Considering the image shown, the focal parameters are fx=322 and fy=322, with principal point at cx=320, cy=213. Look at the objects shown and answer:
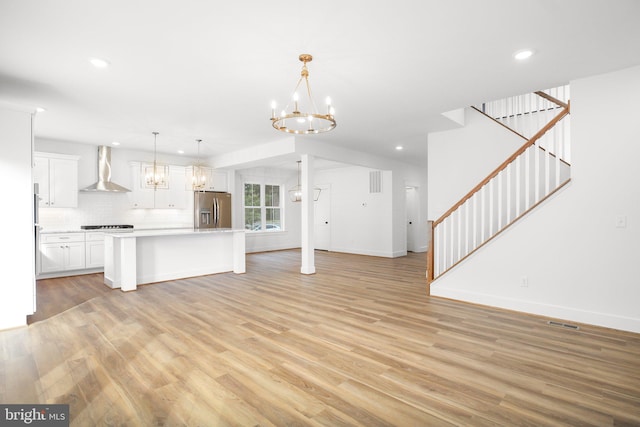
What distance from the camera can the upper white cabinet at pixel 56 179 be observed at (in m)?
6.37

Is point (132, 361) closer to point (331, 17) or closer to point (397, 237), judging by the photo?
point (331, 17)

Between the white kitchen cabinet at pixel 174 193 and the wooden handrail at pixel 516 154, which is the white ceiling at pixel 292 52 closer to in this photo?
the wooden handrail at pixel 516 154

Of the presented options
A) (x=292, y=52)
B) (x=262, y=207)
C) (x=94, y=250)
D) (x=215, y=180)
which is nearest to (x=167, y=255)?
(x=94, y=250)

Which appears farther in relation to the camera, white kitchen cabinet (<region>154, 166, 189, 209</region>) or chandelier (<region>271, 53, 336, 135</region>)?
white kitchen cabinet (<region>154, 166, 189, 209</region>)

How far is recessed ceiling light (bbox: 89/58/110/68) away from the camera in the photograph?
327 cm

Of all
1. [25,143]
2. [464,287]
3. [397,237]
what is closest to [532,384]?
[464,287]

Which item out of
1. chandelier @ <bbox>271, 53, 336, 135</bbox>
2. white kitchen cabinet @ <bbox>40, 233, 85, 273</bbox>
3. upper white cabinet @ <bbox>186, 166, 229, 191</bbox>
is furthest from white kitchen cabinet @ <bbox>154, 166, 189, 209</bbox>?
chandelier @ <bbox>271, 53, 336, 135</bbox>

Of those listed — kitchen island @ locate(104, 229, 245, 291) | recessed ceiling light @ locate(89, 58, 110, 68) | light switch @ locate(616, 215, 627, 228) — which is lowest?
kitchen island @ locate(104, 229, 245, 291)

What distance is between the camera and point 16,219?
364 centimetres

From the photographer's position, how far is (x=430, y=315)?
3.96m

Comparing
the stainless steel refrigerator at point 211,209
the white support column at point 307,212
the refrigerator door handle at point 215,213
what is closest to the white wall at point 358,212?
the white support column at point 307,212

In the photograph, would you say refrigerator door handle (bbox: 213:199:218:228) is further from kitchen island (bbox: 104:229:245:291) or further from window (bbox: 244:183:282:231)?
kitchen island (bbox: 104:229:245:291)

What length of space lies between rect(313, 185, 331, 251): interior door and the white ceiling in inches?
231

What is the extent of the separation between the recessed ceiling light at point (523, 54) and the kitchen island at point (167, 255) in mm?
5433
